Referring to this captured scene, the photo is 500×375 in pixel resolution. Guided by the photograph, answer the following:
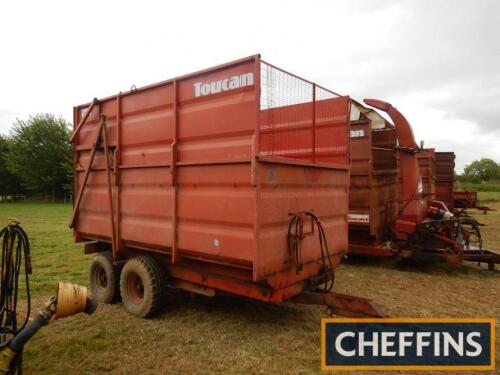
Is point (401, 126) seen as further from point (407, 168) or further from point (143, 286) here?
point (143, 286)

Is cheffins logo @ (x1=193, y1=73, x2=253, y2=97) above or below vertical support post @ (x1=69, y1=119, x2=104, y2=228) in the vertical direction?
above

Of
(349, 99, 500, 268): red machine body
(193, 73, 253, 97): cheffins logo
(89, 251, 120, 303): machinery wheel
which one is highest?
(193, 73, 253, 97): cheffins logo

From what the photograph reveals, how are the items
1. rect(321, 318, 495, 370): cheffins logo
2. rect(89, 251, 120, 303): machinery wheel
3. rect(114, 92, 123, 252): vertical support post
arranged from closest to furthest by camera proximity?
rect(321, 318, 495, 370): cheffins logo, rect(114, 92, 123, 252): vertical support post, rect(89, 251, 120, 303): machinery wheel

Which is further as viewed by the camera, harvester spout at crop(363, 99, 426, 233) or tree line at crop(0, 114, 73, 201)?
tree line at crop(0, 114, 73, 201)

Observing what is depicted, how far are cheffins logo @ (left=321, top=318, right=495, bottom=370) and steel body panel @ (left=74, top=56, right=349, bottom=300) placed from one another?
66 centimetres

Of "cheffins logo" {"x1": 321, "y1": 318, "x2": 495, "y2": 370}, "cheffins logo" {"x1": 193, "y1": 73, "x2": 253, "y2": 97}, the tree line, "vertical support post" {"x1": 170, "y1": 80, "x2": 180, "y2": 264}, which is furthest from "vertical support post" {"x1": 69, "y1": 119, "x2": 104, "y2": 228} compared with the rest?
the tree line

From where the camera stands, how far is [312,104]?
442cm

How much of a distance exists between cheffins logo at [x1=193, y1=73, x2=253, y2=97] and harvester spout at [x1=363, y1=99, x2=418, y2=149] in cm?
442

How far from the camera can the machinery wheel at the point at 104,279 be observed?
4.99 m

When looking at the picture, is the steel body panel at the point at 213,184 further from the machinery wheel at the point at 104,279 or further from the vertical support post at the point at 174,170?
the machinery wheel at the point at 104,279

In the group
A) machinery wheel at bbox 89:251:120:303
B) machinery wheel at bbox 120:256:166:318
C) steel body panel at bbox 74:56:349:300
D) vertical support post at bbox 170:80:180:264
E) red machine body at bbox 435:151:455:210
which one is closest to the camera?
steel body panel at bbox 74:56:349:300

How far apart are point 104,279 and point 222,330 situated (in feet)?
7.41

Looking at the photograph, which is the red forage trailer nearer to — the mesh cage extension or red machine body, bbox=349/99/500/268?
the mesh cage extension

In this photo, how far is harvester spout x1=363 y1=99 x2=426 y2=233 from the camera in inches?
275
